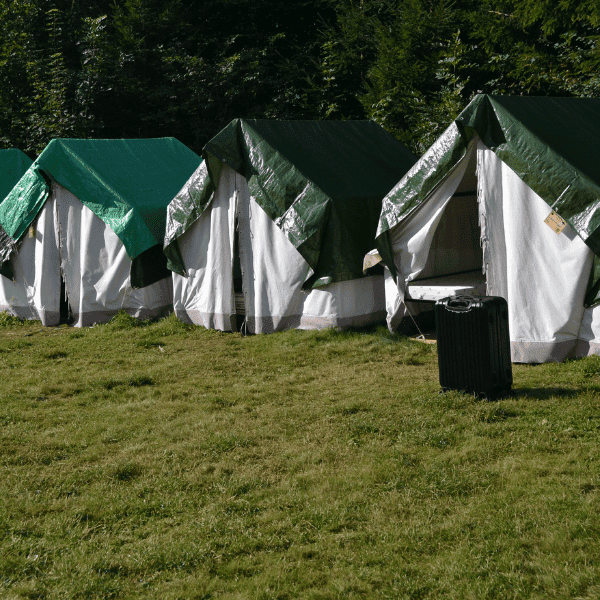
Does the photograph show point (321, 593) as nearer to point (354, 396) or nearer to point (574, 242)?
point (354, 396)

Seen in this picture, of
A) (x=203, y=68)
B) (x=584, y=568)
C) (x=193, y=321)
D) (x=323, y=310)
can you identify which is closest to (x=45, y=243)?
(x=193, y=321)

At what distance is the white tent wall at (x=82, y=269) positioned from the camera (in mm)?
11961

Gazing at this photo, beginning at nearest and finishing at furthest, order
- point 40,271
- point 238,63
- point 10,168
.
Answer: point 40,271, point 10,168, point 238,63

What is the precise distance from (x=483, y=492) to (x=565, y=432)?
4.16 ft

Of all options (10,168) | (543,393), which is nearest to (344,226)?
(543,393)

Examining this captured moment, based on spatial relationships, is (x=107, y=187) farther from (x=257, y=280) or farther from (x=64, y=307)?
(x=257, y=280)

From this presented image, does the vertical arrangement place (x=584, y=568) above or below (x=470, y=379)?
below

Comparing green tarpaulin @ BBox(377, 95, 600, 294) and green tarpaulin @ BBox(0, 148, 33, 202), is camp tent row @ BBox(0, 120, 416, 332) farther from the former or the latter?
green tarpaulin @ BBox(0, 148, 33, 202)

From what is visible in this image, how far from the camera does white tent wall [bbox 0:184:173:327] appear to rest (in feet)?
39.2

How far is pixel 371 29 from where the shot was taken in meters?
21.1

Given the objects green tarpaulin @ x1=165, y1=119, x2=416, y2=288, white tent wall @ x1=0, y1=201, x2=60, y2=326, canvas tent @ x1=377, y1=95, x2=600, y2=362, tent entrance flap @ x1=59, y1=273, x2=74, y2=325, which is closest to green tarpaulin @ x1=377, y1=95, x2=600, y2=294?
canvas tent @ x1=377, y1=95, x2=600, y2=362

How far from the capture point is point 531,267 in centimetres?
812

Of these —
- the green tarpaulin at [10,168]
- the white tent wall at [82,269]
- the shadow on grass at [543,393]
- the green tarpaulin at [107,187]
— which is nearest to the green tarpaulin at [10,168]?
the green tarpaulin at [10,168]

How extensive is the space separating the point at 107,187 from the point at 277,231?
3364 millimetres
